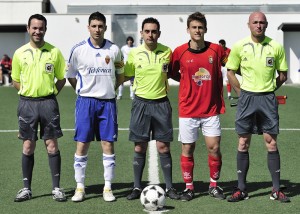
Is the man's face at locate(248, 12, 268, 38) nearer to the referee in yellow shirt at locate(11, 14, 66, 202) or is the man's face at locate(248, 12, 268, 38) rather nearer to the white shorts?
the white shorts

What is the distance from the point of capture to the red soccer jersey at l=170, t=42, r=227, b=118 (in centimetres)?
874

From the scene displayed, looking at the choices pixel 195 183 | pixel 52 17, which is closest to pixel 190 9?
pixel 52 17

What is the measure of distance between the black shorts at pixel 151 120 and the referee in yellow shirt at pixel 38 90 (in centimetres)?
95

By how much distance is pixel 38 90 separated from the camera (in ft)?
28.6

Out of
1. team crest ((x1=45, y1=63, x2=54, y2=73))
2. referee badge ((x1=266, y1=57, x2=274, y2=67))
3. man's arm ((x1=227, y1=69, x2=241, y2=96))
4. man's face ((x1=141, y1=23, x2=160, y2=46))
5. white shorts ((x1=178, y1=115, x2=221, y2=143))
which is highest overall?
man's face ((x1=141, y1=23, x2=160, y2=46))

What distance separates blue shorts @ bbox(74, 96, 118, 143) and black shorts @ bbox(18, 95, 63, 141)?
0.93 feet

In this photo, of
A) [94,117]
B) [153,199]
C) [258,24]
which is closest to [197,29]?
[258,24]

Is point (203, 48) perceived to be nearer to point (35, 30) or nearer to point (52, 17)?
point (35, 30)

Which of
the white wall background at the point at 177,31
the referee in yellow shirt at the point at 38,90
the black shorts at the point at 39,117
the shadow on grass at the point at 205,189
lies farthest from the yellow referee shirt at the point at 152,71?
the white wall background at the point at 177,31

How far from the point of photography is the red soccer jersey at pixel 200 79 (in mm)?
8742

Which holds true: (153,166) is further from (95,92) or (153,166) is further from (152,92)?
(95,92)

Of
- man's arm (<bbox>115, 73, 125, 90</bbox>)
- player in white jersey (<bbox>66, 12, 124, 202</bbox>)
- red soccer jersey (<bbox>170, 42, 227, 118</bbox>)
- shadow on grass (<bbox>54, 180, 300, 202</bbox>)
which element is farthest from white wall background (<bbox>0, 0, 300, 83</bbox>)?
player in white jersey (<bbox>66, 12, 124, 202</bbox>)

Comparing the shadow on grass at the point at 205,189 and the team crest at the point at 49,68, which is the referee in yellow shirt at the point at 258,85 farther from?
the team crest at the point at 49,68

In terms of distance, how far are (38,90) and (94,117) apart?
73 cm
